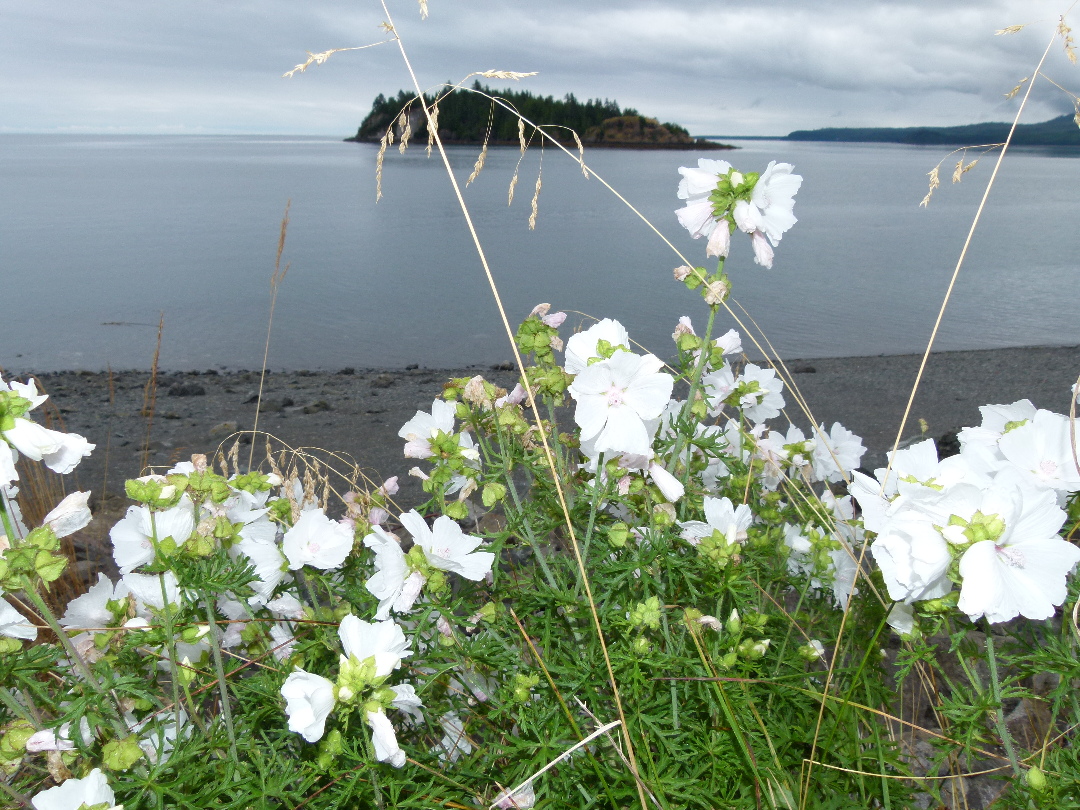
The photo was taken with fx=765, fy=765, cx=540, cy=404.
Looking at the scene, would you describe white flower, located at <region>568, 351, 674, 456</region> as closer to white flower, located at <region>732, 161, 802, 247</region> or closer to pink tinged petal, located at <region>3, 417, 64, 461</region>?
white flower, located at <region>732, 161, 802, 247</region>

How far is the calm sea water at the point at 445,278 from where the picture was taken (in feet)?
41.9

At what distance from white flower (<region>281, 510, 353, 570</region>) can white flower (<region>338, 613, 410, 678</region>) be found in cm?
26

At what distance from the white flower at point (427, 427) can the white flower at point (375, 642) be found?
47cm

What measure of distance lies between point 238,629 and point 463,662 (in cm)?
53

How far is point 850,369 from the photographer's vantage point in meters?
9.83

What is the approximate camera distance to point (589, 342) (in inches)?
62.4

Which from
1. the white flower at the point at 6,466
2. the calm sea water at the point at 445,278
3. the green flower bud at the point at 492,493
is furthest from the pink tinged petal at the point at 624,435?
the calm sea water at the point at 445,278

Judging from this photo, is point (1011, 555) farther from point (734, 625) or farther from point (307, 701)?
point (307, 701)

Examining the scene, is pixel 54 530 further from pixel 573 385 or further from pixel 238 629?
pixel 573 385

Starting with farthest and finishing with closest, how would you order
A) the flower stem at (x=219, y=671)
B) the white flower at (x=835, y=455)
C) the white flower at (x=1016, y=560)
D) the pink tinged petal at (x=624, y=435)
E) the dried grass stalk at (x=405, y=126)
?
the white flower at (x=835, y=455) < the dried grass stalk at (x=405, y=126) < the pink tinged petal at (x=624, y=435) < the flower stem at (x=219, y=671) < the white flower at (x=1016, y=560)

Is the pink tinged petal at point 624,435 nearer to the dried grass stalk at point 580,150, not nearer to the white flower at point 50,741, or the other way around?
the dried grass stalk at point 580,150

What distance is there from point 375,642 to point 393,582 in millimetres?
158

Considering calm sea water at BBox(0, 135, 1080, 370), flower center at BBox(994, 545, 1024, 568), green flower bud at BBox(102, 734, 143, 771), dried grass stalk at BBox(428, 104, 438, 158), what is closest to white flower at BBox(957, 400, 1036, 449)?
flower center at BBox(994, 545, 1024, 568)

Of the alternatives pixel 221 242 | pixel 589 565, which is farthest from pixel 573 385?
pixel 221 242
